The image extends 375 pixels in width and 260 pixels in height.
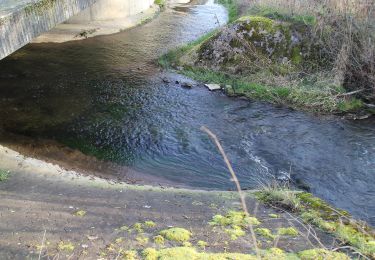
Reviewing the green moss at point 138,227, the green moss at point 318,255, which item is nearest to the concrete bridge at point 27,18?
the green moss at point 138,227

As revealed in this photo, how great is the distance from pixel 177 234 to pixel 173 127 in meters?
6.46

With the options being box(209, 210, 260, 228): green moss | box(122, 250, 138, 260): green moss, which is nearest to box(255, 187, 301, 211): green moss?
box(209, 210, 260, 228): green moss

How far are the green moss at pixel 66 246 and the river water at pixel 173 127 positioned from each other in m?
4.00

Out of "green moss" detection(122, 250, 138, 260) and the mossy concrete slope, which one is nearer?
"green moss" detection(122, 250, 138, 260)

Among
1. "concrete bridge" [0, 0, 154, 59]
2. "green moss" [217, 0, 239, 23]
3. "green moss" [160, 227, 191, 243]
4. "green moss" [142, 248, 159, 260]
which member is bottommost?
"green moss" [160, 227, 191, 243]

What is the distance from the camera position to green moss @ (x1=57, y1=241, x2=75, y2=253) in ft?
18.6

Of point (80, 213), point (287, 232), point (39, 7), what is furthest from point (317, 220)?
point (39, 7)

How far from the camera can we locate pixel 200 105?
46.3ft

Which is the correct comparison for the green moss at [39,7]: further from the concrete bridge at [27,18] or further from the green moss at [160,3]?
the green moss at [160,3]

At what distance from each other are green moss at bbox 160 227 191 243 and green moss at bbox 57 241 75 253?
1.30m

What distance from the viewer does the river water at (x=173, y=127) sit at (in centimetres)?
1003

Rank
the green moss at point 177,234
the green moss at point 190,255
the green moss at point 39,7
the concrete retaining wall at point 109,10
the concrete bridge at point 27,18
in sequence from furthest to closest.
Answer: the concrete retaining wall at point 109,10 < the green moss at point 39,7 < the concrete bridge at point 27,18 < the green moss at point 177,234 < the green moss at point 190,255

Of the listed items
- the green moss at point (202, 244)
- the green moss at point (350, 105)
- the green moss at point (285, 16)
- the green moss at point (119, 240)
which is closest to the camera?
the green moss at point (202, 244)

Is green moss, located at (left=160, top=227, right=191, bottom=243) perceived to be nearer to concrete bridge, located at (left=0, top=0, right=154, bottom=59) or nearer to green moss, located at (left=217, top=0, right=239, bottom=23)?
concrete bridge, located at (left=0, top=0, right=154, bottom=59)
